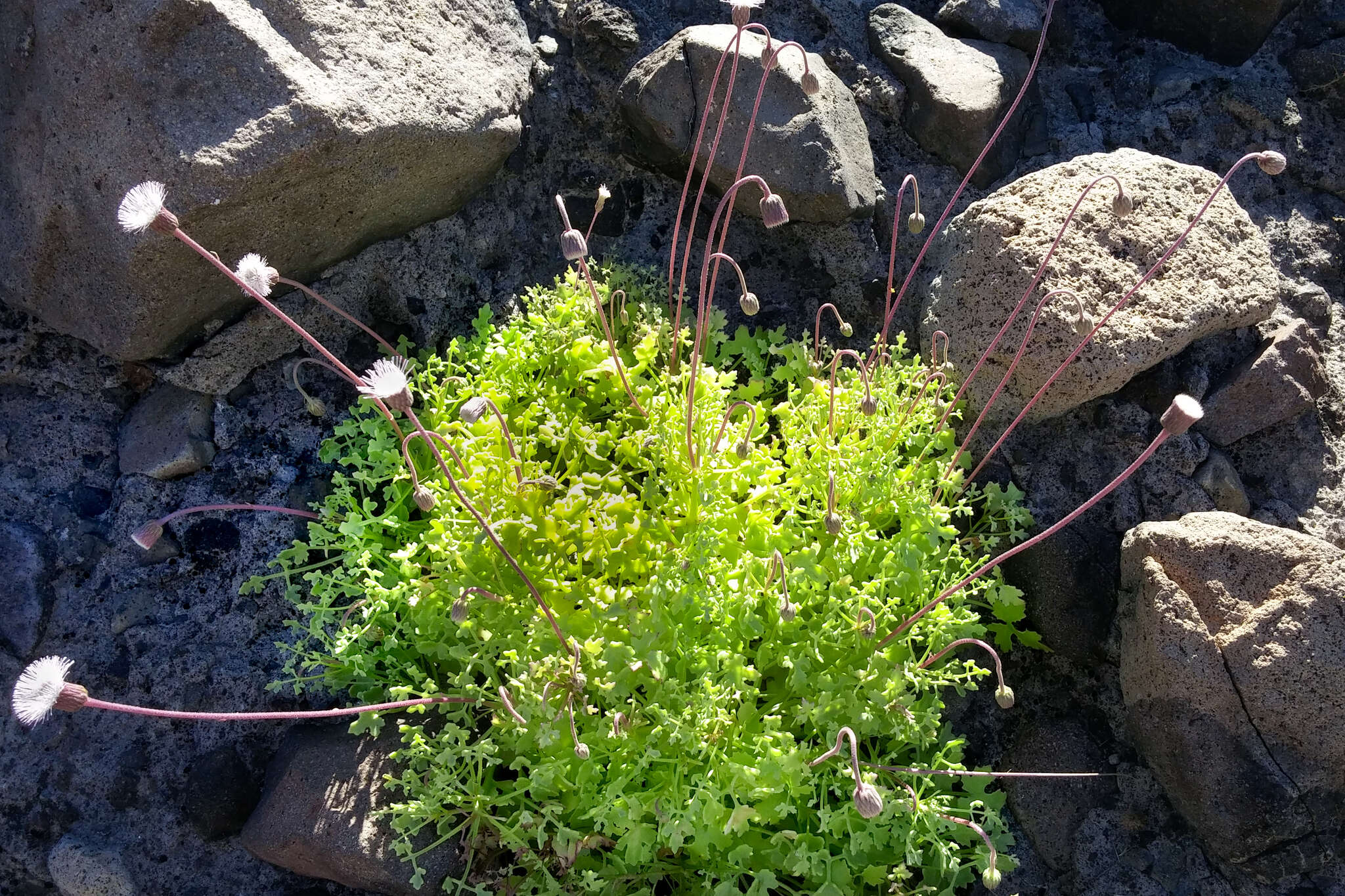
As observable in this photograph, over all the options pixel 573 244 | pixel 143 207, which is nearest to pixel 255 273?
pixel 143 207

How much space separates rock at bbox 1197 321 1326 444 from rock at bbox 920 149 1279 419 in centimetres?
13

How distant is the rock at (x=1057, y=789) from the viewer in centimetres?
275

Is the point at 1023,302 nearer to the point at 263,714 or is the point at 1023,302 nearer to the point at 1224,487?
the point at 1224,487

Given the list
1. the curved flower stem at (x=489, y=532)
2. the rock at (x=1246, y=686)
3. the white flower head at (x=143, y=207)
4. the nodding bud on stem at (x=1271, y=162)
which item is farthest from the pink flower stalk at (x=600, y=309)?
the nodding bud on stem at (x=1271, y=162)

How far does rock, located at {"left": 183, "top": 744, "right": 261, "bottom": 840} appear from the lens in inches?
106

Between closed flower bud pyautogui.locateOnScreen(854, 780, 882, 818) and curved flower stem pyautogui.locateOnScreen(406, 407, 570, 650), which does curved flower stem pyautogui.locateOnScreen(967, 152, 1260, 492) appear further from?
curved flower stem pyautogui.locateOnScreen(406, 407, 570, 650)

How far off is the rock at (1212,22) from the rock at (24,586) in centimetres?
379

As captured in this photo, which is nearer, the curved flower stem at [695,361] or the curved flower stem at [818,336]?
the curved flower stem at [695,361]

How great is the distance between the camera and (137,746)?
278cm

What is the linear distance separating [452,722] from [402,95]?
1637mm

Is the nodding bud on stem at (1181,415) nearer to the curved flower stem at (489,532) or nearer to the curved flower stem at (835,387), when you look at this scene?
the curved flower stem at (835,387)

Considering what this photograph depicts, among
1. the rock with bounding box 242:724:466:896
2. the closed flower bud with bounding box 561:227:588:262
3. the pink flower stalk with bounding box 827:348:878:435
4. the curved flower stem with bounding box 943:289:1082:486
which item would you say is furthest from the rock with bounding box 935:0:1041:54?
the rock with bounding box 242:724:466:896

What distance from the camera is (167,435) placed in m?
2.95

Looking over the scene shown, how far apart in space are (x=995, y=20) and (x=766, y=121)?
985mm
